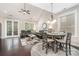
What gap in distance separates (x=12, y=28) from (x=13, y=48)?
21.3 inches

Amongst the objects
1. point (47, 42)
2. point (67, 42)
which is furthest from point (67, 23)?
point (47, 42)

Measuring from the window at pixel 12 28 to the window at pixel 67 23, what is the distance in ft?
4.01

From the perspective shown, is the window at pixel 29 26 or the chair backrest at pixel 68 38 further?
the window at pixel 29 26

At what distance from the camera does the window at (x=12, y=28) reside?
2.07m

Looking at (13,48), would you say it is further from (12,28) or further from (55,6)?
(55,6)

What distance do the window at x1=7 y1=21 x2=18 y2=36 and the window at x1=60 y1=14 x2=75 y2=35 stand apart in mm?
1222

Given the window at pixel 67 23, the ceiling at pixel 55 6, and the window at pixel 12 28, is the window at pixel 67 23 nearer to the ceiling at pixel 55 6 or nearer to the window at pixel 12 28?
the ceiling at pixel 55 6

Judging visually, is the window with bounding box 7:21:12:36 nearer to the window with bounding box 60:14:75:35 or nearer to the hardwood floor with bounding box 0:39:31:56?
the hardwood floor with bounding box 0:39:31:56

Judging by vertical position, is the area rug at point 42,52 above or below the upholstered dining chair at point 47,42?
below

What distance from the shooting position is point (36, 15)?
2160mm

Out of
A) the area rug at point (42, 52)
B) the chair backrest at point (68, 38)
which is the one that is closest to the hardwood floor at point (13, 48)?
the area rug at point (42, 52)

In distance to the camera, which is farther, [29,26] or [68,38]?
[29,26]

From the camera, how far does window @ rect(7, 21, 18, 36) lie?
2075 millimetres

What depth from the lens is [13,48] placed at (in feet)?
6.94
